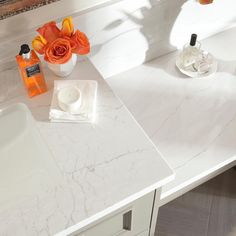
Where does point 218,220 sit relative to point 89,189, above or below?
below

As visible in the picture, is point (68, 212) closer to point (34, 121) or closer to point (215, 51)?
point (34, 121)

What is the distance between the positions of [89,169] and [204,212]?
35.0 inches

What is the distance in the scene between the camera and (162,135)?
124 cm

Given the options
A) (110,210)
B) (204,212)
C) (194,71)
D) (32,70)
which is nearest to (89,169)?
(110,210)

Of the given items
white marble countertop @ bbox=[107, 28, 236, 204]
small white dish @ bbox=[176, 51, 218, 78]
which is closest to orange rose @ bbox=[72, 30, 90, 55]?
white marble countertop @ bbox=[107, 28, 236, 204]

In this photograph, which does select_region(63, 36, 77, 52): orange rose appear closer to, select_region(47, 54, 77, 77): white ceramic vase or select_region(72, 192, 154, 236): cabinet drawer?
select_region(47, 54, 77, 77): white ceramic vase

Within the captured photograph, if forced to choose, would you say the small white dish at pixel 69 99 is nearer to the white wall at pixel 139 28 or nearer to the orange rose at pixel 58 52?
the orange rose at pixel 58 52

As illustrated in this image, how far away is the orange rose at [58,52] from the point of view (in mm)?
998

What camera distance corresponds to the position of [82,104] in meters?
1.03

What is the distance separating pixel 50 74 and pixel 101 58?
0.73ft

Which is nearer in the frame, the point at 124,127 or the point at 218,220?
the point at 124,127

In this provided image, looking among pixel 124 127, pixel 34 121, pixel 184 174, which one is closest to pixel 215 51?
pixel 184 174

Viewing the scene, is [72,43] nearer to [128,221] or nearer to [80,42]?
[80,42]

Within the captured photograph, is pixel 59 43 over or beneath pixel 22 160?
over
